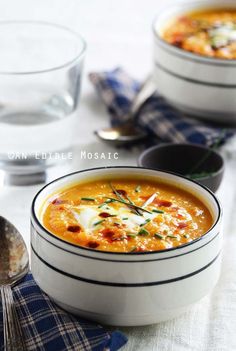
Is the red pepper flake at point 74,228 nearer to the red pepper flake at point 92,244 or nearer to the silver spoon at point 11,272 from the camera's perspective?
the red pepper flake at point 92,244

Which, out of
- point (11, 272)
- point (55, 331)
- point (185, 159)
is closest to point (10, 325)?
point (55, 331)

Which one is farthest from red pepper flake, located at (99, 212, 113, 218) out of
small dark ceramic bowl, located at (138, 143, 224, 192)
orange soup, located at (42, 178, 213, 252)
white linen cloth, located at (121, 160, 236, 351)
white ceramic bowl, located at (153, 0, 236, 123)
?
white ceramic bowl, located at (153, 0, 236, 123)

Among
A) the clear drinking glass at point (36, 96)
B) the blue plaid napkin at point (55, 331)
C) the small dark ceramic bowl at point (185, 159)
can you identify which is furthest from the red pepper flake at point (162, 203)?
the clear drinking glass at point (36, 96)

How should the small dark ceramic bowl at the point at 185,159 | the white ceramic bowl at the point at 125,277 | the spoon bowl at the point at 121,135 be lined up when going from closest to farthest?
the white ceramic bowl at the point at 125,277 → the small dark ceramic bowl at the point at 185,159 → the spoon bowl at the point at 121,135

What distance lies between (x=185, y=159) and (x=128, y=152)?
0.27m

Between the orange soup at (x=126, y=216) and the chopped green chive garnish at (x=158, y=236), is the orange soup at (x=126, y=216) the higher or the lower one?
the lower one

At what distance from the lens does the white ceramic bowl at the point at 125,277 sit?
1.58 meters

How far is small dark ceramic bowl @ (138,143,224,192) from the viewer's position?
7.59 ft

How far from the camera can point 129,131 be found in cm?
264

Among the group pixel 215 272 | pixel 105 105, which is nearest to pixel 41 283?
pixel 215 272

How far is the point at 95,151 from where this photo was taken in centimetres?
255

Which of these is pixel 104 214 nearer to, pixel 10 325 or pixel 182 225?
pixel 182 225

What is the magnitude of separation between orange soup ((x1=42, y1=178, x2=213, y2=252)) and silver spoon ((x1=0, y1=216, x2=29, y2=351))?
0.53 ft

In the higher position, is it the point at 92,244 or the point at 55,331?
the point at 92,244
